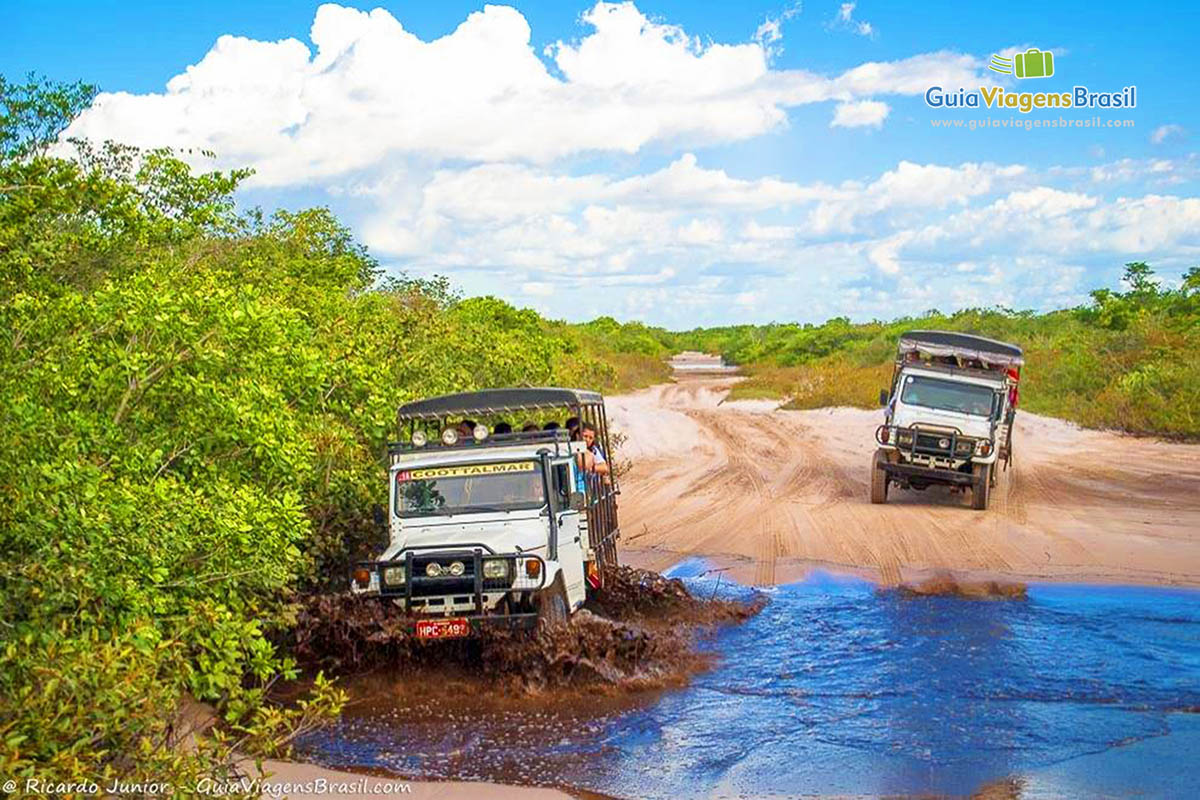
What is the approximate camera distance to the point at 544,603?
10.4 m

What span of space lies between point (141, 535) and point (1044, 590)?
1078 centimetres

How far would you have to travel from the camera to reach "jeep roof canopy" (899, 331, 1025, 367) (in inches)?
811

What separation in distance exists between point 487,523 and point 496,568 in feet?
2.97

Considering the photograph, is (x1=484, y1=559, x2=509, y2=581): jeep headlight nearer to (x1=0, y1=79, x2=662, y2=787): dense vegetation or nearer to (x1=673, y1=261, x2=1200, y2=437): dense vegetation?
(x1=0, y1=79, x2=662, y2=787): dense vegetation

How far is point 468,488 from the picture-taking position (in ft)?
37.2

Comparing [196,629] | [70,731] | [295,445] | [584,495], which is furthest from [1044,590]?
[70,731]

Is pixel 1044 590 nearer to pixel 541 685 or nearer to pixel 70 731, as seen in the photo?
pixel 541 685

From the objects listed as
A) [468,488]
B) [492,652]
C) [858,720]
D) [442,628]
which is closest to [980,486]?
[858,720]

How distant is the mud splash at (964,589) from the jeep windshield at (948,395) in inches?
217

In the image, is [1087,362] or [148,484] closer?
[148,484]

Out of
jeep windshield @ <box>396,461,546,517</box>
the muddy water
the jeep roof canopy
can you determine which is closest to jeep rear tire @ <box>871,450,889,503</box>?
the jeep roof canopy

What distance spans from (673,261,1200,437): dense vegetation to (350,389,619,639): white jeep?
2068cm

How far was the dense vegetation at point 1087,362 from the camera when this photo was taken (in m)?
30.3

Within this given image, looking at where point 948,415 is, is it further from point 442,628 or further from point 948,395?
point 442,628
